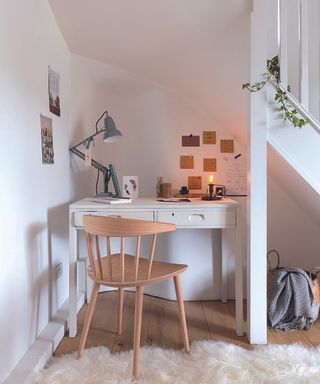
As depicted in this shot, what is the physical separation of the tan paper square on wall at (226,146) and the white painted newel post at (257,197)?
2.64ft

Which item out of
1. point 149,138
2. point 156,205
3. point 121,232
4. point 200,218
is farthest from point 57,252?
point 149,138

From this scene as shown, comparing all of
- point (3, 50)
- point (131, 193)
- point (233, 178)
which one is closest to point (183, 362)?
point (131, 193)

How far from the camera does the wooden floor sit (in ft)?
6.36

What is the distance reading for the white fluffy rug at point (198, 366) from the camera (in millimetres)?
1537

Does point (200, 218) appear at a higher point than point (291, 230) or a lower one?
higher

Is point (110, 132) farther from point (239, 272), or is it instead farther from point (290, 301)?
point (290, 301)

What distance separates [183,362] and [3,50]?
1.68 metres

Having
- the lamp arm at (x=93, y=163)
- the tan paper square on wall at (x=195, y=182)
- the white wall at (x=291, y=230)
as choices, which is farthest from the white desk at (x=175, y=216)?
the white wall at (x=291, y=230)

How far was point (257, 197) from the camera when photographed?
1887mm

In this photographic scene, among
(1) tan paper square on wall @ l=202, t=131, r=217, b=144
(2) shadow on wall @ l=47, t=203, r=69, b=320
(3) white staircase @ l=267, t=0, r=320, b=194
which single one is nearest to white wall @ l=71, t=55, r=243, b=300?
(1) tan paper square on wall @ l=202, t=131, r=217, b=144

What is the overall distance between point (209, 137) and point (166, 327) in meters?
1.44

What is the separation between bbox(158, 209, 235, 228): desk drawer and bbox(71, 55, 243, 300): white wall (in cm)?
61

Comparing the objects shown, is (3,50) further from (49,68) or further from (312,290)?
(312,290)

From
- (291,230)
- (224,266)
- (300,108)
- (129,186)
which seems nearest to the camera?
(300,108)
